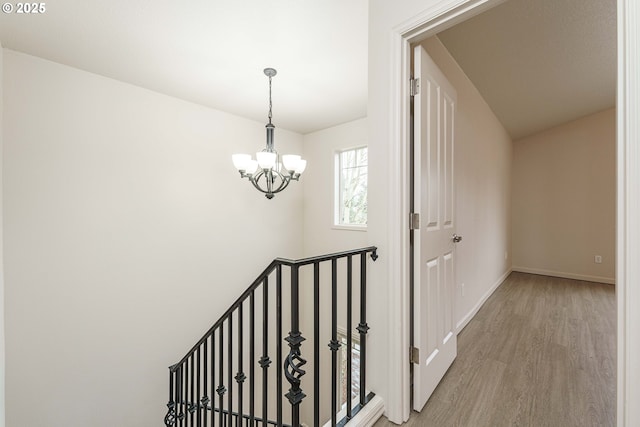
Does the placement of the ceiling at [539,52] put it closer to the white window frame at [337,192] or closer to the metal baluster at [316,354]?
the white window frame at [337,192]

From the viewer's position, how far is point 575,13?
6.42 feet

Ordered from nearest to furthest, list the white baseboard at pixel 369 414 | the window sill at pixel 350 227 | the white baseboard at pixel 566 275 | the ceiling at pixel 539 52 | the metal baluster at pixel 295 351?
the metal baluster at pixel 295 351, the white baseboard at pixel 369 414, the ceiling at pixel 539 52, the window sill at pixel 350 227, the white baseboard at pixel 566 275

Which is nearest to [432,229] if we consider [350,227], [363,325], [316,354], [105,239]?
[363,325]

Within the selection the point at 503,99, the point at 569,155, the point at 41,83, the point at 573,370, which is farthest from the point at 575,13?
the point at 41,83

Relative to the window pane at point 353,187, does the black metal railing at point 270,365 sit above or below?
below

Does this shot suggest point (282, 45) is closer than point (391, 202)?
No

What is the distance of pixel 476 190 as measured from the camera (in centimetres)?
313

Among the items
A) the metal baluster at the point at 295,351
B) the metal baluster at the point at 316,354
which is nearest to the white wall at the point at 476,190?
the metal baluster at the point at 316,354

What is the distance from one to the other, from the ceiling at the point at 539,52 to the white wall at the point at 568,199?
0.91 m

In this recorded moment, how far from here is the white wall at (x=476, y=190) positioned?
2553mm

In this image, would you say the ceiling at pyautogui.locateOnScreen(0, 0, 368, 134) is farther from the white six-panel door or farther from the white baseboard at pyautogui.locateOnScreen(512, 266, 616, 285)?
the white baseboard at pyautogui.locateOnScreen(512, 266, 616, 285)

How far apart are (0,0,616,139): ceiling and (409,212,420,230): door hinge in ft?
4.42

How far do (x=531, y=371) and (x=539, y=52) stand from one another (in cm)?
262

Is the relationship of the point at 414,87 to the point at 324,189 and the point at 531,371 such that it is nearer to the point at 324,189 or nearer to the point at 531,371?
the point at 531,371
